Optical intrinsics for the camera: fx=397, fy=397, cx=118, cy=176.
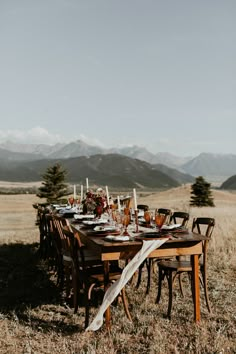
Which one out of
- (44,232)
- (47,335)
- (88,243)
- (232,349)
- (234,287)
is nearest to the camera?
(232,349)

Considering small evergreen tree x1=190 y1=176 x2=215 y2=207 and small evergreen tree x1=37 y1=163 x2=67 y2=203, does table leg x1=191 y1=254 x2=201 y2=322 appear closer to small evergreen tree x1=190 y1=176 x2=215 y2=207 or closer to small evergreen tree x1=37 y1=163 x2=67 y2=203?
small evergreen tree x1=37 y1=163 x2=67 y2=203

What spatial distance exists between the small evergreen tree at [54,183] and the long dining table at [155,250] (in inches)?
944

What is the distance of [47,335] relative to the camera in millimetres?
4285

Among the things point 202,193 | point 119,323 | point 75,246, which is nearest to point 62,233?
point 75,246

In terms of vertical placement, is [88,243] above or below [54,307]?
above

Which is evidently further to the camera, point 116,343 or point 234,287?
point 234,287

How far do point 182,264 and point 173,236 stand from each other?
63 cm

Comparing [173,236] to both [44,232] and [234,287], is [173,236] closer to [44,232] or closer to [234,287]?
[234,287]

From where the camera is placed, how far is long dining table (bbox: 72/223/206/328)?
4391 millimetres

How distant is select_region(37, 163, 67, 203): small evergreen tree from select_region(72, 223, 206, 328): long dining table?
78.6 ft

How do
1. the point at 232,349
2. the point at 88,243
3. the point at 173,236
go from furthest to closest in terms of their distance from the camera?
1. the point at 88,243
2. the point at 173,236
3. the point at 232,349

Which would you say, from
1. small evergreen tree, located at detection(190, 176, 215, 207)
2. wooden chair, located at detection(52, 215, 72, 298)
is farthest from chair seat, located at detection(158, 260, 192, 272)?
small evergreen tree, located at detection(190, 176, 215, 207)

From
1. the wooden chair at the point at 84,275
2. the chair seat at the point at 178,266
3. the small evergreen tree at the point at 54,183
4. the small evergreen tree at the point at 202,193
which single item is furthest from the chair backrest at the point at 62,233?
the small evergreen tree at the point at 202,193

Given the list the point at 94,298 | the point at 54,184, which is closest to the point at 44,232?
the point at 94,298
